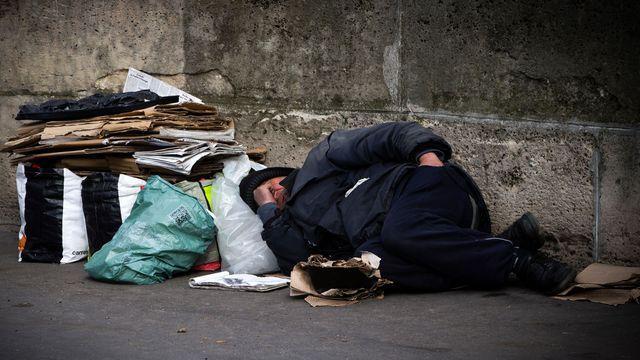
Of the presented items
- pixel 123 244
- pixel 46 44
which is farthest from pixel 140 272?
pixel 46 44

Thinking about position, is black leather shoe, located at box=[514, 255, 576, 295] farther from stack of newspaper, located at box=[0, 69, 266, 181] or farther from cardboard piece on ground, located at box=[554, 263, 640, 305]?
stack of newspaper, located at box=[0, 69, 266, 181]

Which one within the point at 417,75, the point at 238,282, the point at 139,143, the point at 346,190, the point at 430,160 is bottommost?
the point at 238,282

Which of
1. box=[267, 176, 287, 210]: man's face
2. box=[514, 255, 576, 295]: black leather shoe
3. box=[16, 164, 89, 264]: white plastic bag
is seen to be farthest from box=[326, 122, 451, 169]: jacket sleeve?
box=[16, 164, 89, 264]: white plastic bag

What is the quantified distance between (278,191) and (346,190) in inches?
21.2

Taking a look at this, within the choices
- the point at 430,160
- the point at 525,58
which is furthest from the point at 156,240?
the point at 525,58

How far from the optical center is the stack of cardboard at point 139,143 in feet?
17.7

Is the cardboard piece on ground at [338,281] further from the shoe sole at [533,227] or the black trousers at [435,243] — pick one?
the shoe sole at [533,227]

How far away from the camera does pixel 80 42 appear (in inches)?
251

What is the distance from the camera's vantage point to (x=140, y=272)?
4.91 meters

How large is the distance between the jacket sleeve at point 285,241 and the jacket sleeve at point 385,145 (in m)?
0.44

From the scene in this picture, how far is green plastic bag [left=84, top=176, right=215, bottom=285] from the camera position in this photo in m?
4.91

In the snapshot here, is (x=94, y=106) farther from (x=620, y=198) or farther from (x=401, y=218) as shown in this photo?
(x=620, y=198)

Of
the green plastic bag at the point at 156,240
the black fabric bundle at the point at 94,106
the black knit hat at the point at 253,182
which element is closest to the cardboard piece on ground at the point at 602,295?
the black knit hat at the point at 253,182

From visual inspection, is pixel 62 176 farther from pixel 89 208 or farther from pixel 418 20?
pixel 418 20
